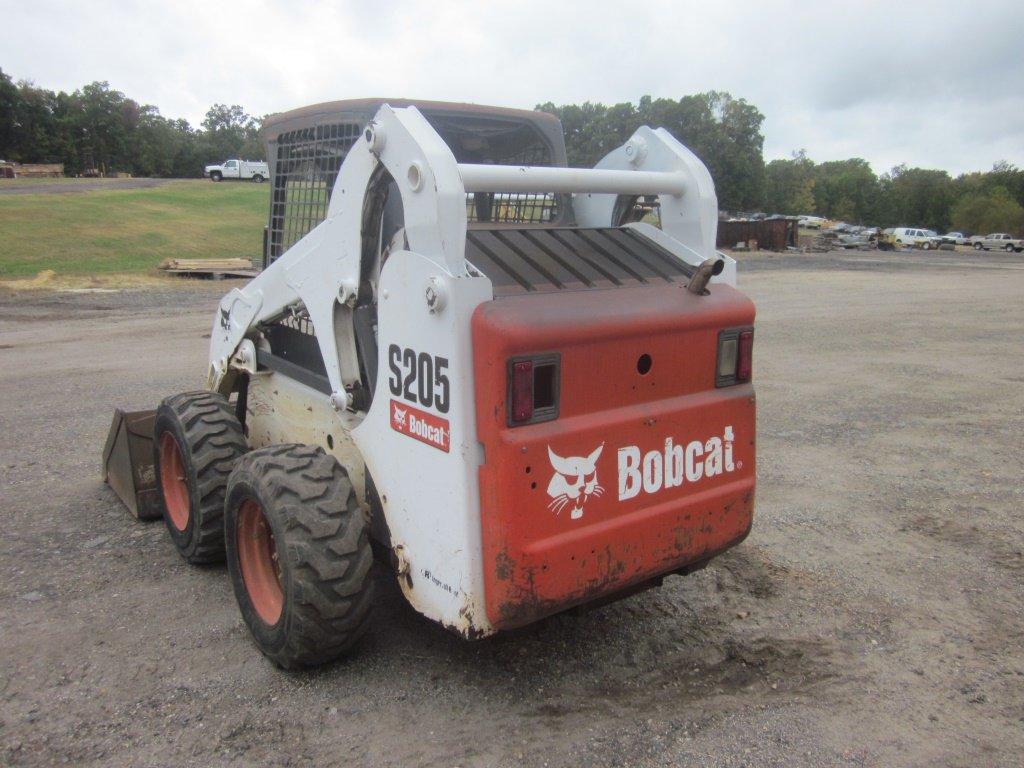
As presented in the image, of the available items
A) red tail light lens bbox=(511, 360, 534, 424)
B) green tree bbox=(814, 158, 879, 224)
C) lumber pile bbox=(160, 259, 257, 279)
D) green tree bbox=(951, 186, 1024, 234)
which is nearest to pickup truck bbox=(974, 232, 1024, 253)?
green tree bbox=(951, 186, 1024, 234)

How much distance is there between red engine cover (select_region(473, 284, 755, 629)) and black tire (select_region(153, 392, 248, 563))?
184cm

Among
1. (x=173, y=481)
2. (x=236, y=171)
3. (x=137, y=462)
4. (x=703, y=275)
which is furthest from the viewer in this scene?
(x=236, y=171)

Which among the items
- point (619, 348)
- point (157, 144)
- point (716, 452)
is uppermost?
point (157, 144)

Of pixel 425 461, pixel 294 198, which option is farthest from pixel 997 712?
pixel 294 198

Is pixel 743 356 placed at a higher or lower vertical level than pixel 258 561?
higher

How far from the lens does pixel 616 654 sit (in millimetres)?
3623

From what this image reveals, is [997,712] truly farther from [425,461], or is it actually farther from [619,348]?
[425,461]

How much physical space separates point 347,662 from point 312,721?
1.26ft

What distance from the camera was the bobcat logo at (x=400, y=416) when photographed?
3.17m

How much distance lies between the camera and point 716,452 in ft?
11.3

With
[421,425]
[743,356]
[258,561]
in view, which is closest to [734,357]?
[743,356]

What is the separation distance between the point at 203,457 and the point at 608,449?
2143 mm

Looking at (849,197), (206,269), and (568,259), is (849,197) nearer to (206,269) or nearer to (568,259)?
(206,269)

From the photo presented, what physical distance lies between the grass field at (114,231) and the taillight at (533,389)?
20.2 meters
